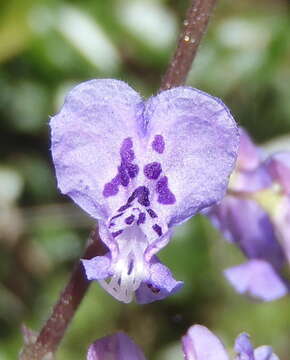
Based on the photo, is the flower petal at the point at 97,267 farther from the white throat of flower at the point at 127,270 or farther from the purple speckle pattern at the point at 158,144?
the purple speckle pattern at the point at 158,144

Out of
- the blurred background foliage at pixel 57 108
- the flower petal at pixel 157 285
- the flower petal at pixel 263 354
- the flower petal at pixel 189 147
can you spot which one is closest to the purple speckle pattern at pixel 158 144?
the flower petal at pixel 189 147

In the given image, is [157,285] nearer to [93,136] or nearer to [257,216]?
[93,136]

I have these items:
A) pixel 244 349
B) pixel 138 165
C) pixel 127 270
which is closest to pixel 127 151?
pixel 138 165

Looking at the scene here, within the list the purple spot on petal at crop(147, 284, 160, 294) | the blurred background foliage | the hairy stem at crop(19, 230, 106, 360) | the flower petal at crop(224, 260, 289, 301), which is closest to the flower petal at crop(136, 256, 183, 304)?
the purple spot on petal at crop(147, 284, 160, 294)

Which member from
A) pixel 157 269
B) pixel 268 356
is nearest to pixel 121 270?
pixel 157 269

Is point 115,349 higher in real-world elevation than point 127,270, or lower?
lower

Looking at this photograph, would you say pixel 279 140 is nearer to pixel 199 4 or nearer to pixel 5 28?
pixel 5 28
